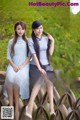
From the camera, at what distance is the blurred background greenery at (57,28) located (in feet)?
9.34

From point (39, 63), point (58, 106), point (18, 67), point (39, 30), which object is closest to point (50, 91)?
point (58, 106)

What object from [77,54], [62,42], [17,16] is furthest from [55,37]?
[17,16]

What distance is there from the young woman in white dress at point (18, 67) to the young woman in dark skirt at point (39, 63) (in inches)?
2.7

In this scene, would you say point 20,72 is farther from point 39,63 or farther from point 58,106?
point 58,106

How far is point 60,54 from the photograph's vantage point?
287cm

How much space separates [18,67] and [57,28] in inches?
24.6

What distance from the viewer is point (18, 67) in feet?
9.33

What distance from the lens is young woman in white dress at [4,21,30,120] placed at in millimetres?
2842

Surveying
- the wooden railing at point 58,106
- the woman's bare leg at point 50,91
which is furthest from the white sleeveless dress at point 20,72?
the woman's bare leg at point 50,91

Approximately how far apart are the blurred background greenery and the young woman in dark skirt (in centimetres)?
6

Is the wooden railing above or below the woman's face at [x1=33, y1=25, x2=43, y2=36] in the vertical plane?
below

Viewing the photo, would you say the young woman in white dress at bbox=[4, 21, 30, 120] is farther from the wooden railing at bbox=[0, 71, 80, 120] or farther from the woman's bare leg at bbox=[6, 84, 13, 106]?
the wooden railing at bbox=[0, 71, 80, 120]

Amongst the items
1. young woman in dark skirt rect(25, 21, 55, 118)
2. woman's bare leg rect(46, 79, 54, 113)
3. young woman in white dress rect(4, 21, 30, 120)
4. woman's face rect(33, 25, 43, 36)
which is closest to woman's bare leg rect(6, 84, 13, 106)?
young woman in white dress rect(4, 21, 30, 120)

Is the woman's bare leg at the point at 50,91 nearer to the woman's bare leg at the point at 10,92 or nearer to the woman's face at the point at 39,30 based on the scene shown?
the woman's bare leg at the point at 10,92
